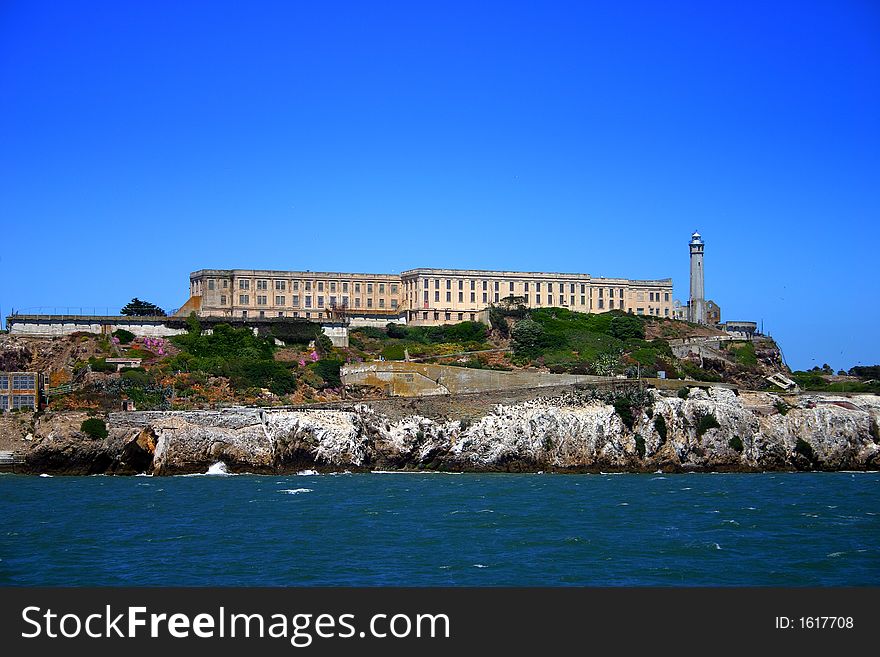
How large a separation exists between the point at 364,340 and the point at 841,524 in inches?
2178

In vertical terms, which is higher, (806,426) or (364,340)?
(364,340)

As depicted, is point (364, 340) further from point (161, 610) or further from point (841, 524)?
point (161, 610)

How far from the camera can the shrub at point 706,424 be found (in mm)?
64938

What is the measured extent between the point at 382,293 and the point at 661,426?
154ft

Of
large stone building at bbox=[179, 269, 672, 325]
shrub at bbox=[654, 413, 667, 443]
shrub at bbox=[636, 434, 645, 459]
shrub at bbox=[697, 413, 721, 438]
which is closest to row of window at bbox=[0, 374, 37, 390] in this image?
large stone building at bbox=[179, 269, 672, 325]

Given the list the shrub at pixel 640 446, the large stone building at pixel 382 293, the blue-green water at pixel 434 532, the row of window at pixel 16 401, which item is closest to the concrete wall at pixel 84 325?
the large stone building at pixel 382 293

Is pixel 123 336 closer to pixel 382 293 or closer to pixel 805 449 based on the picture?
pixel 382 293

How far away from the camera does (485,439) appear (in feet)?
209

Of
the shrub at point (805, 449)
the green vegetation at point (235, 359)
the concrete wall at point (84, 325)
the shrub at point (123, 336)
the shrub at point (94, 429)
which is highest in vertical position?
the concrete wall at point (84, 325)

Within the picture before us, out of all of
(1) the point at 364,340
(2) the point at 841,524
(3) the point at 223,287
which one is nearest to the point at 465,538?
(2) the point at 841,524

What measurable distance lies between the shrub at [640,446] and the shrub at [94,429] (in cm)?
2927

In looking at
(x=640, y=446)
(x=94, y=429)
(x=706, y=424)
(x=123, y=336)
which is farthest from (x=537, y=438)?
(x=123, y=336)

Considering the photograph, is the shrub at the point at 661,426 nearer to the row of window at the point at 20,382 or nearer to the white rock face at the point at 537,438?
the white rock face at the point at 537,438

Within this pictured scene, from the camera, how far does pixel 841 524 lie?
43.2m
